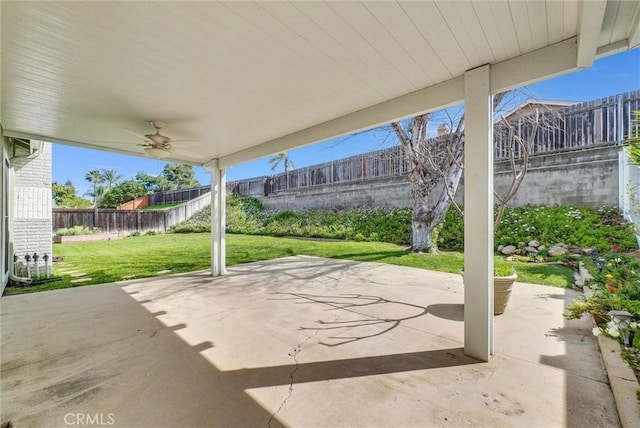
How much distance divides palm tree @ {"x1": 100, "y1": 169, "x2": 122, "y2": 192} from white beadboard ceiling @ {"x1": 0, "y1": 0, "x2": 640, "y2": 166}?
27541 mm

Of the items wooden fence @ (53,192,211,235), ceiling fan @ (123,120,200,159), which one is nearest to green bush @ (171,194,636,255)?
wooden fence @ (53,192,211,235)

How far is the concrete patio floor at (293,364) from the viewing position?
1791 millimetres

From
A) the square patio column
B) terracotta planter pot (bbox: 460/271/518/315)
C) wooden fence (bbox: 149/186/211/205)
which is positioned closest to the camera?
terracotta planter pot (bbox: 460/271/518/315)

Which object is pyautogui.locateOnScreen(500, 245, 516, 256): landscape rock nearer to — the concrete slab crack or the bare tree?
the bare tree

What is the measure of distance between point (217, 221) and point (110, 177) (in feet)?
88.8

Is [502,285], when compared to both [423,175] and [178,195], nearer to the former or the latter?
[423,175]

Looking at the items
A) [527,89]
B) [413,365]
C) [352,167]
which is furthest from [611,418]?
[352,167]

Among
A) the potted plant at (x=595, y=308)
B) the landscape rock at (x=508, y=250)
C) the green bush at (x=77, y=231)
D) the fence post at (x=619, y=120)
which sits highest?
the fence post at (x=619, y=120)

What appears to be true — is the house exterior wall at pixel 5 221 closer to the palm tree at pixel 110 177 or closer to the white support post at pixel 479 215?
the white support post at pixel 479 215

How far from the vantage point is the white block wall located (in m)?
5.37

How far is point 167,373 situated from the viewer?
226 cm

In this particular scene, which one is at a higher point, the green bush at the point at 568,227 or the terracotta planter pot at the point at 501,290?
the green bush at the point at 568,227

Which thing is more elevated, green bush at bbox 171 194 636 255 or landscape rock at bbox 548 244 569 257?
green bush at bbox 171 194 636 255
